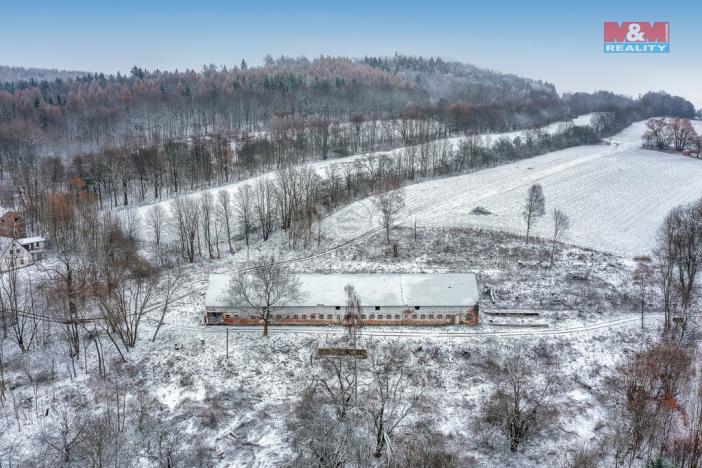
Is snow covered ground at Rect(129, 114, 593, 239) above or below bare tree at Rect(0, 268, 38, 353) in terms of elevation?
above

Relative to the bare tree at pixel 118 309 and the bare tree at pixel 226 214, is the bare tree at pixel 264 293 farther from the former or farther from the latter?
the bare tree at pixel 226 214

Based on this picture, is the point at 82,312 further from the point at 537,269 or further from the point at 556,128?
the point at 556,128

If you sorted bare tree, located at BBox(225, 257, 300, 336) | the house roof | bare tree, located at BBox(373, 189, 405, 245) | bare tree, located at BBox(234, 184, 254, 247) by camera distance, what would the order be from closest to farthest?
bare tree, located at BBox(225, 257, 300, 336) < the house roof < bare tree, located at BBox(373, 189, 405, 245) < bare tree, located at BBox(234, 184, 254, 247)

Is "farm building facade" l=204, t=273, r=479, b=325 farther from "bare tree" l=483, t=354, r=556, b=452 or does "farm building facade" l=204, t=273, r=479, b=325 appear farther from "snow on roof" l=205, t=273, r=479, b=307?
"bare tree" l=483, t=354, r=556, b=452

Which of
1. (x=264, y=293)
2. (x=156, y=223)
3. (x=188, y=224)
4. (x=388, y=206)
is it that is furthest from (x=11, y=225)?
(x=388, y=206)

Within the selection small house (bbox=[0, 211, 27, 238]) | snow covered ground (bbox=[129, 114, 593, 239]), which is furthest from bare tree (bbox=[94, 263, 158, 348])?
snow covered ground (bbox=[129, 114, 593, 239])

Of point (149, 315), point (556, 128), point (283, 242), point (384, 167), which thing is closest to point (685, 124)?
point (556, 128)
